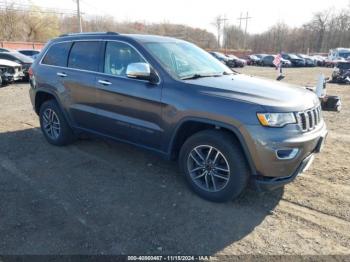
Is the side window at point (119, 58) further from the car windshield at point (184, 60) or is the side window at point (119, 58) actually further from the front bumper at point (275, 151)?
the front bumper at point (275, 151)

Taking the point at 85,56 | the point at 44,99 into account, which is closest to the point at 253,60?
the point at 44,99

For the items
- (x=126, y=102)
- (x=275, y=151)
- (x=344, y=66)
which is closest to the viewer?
(x=275, y=151)

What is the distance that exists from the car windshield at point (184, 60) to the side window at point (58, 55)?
1.70 metres

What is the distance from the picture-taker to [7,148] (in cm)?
564

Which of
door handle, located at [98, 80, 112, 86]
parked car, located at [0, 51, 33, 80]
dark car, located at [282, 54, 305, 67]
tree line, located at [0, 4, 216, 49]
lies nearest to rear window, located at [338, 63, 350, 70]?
parked car, located at [0, 51, 33, 80]

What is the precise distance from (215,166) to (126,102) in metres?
1.44

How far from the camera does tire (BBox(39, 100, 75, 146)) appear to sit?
5500 millimetres

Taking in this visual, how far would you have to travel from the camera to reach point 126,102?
430cm

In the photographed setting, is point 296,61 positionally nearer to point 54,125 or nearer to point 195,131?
point 54,125

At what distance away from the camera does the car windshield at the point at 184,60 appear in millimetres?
4133

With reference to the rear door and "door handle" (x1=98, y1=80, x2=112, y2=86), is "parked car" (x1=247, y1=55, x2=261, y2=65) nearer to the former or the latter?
the rear door

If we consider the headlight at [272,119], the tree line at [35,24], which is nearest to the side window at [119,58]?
the headlight at [272,119]

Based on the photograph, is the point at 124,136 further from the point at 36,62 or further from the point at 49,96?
the point at 36,62

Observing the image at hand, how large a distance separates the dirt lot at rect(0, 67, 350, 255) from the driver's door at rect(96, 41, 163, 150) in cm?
61
